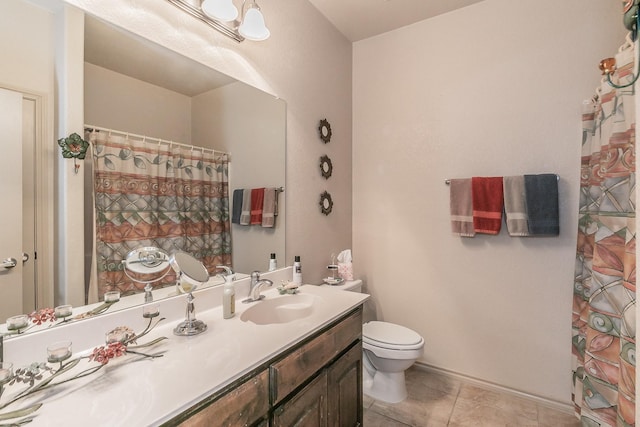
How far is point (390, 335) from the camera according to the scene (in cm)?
200

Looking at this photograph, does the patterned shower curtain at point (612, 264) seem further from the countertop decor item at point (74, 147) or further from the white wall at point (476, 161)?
the countertop decor item at point (74, 147)

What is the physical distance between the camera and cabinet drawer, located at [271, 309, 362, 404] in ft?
3.27

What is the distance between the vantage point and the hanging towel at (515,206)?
192 centimetres

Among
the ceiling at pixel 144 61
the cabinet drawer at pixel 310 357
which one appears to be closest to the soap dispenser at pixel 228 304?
the cabinet drawer at pixel 310 357

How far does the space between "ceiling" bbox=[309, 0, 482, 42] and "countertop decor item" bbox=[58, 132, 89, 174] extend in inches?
72.0

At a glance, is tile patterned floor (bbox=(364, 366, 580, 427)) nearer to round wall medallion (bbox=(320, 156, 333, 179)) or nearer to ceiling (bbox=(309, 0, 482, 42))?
round wall medallion (bbox=(320, 156, 333, 179))

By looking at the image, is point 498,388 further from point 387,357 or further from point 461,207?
point 461,207

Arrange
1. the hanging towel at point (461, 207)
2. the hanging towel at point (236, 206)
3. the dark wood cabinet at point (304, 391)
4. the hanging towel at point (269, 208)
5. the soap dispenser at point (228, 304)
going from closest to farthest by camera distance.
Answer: the dark wood cabinet at point (304, 391) → the soap dispenser at point (228, 304) → the hanging towel at point (236, 206) → the hanging towel at point (269, 208) → the hanging towel at point (461, 207)

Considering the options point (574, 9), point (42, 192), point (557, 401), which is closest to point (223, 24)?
point (42, 192)

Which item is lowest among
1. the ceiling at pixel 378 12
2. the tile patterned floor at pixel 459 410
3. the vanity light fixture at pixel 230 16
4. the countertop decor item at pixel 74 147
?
the tile patterned floor at pixel 459 410

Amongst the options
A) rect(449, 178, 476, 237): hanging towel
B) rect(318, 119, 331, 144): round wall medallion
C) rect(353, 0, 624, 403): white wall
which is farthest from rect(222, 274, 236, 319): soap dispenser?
rect(449, 178, 476, 237): hanging towel

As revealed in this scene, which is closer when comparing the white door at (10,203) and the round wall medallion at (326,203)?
the white door at (10,203)

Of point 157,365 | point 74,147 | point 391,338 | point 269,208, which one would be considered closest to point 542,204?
point 391,338

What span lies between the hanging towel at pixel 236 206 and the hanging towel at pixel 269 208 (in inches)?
6.7
